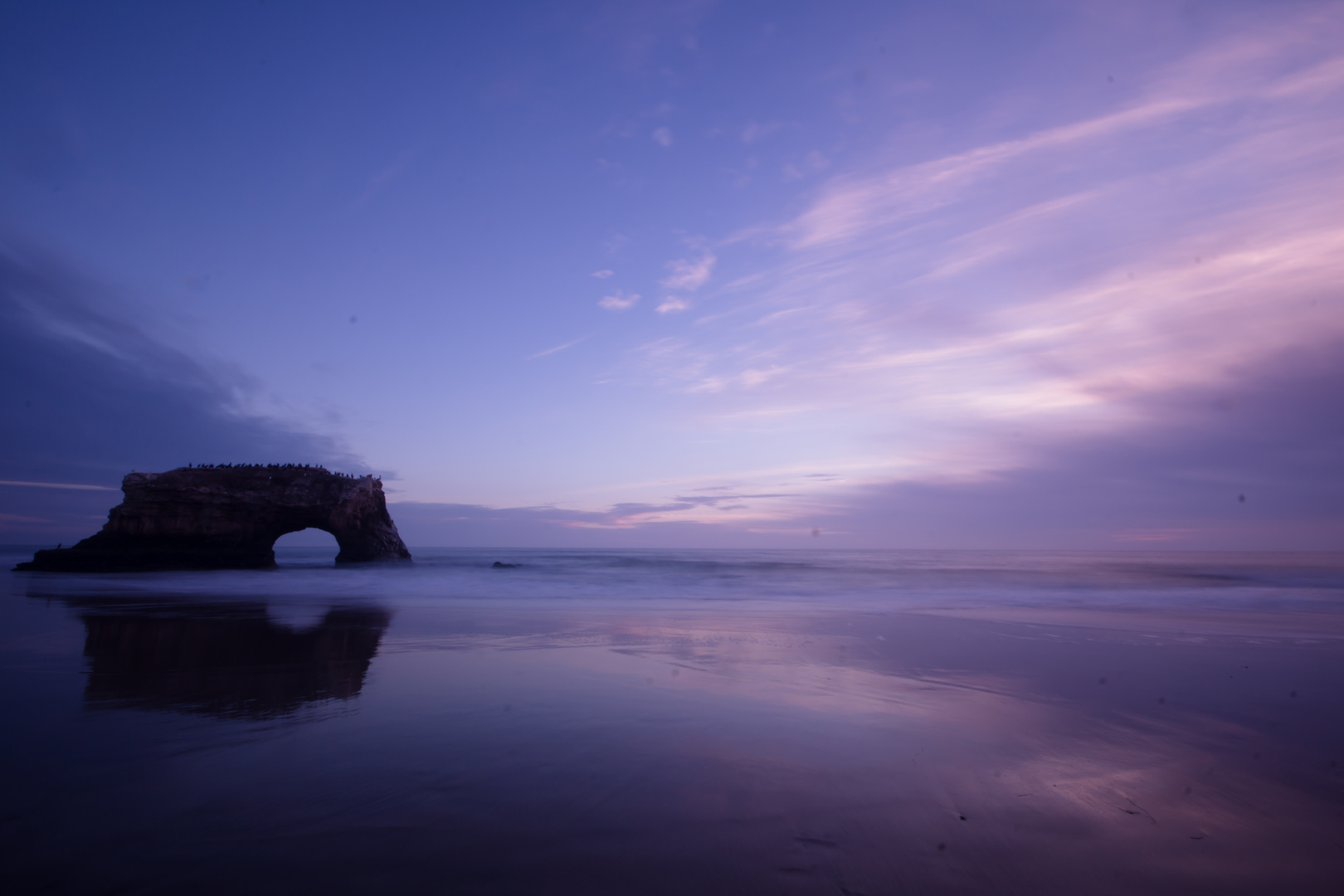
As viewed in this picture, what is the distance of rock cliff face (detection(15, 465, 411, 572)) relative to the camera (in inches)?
992

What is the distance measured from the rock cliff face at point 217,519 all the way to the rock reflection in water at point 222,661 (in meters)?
18.9

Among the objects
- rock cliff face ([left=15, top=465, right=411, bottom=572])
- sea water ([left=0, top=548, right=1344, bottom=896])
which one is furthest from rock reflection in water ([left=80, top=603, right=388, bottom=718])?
rock cliff face ([left=15, top=465, right=411, bottom=572])

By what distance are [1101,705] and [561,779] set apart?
5.39m

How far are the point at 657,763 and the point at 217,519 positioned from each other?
3145 centimetres

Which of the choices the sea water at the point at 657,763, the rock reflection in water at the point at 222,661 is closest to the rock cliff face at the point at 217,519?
the rock reflection in water at the point at 222,661

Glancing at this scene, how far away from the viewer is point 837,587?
2297cm

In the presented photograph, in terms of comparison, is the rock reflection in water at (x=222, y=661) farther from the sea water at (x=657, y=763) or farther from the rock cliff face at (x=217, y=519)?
the rock cliff face at (x=217, y=519)

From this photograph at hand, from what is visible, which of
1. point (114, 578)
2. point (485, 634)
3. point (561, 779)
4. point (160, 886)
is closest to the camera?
point (160, 886)

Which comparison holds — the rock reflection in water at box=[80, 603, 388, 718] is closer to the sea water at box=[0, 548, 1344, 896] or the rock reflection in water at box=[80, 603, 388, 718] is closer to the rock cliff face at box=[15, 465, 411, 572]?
the sea water at box=[0, 548, 1344, 896]

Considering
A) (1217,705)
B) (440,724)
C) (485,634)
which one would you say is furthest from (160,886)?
(1217,705)

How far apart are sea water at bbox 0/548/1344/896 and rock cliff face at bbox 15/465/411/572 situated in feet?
65.9

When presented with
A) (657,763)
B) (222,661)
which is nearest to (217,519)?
(222,661)

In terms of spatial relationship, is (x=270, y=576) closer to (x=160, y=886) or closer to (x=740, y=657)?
(x=740, y=657)

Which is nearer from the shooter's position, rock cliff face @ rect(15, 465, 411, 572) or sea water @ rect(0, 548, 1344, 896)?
sea water @ rect(0, 548, 1344, 896)
